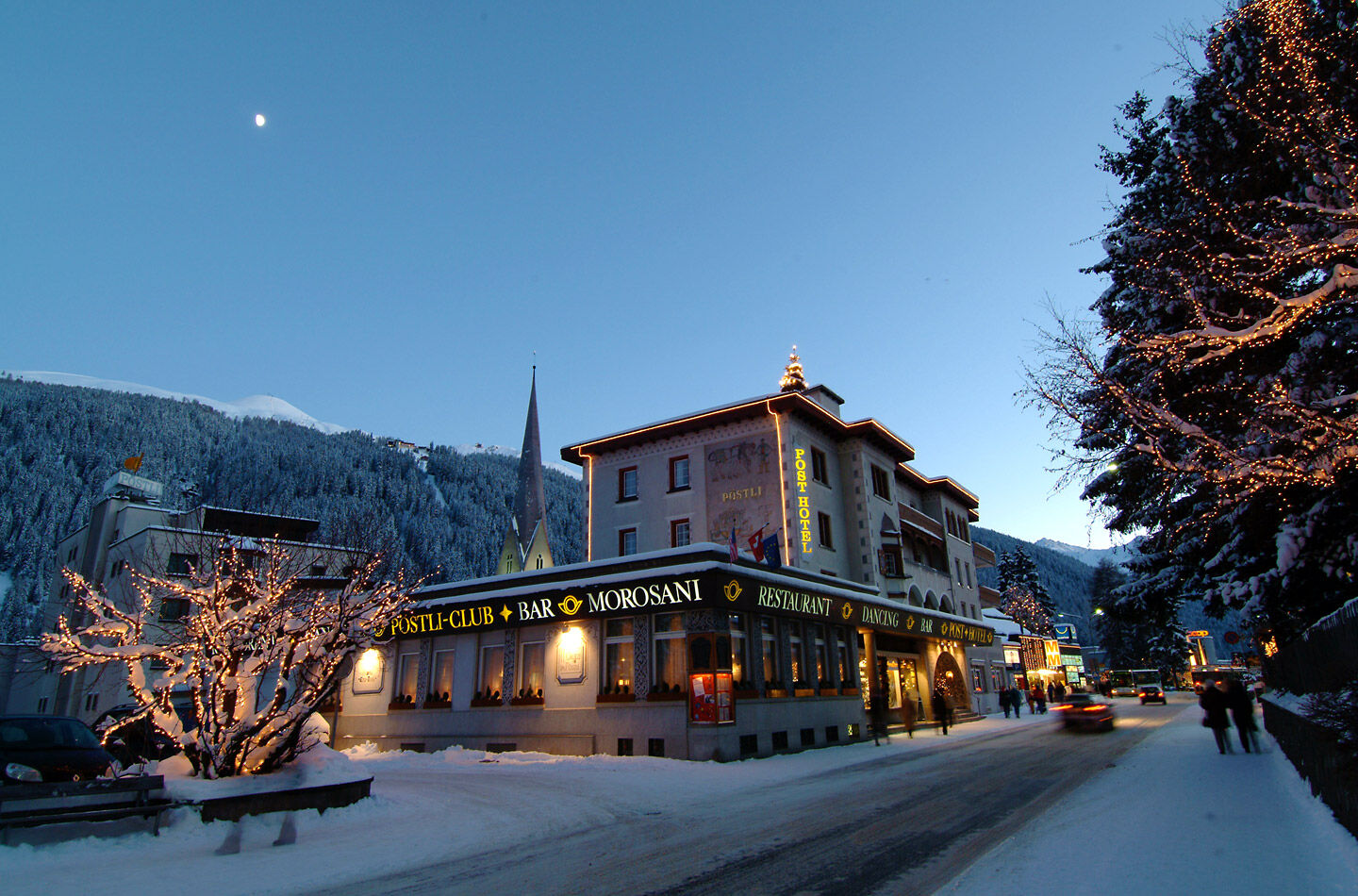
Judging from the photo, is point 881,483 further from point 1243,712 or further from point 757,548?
point 1243,712

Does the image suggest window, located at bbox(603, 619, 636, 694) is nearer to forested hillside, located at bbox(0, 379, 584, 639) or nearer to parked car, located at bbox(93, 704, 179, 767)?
parked car, located at bbox(93, 704, 179, 767)

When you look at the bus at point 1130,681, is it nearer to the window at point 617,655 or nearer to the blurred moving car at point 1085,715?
the blurred moving car at point 1085,715

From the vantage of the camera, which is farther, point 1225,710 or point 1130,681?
point 1130,681

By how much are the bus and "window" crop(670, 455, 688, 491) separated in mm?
53069

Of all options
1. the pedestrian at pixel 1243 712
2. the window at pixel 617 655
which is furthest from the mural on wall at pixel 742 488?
the pedestrian at pixel 1243 712

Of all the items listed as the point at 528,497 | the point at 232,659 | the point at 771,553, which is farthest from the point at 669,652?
the point at 528,497

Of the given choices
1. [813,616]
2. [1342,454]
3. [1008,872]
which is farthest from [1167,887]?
[813,616]

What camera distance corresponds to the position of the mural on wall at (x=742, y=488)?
1275 inches

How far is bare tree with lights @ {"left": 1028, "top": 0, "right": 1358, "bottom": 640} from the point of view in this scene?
1049 cm

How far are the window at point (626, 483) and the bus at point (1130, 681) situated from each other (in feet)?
177

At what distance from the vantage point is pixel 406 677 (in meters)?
28.9

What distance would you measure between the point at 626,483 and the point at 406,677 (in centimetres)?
1370

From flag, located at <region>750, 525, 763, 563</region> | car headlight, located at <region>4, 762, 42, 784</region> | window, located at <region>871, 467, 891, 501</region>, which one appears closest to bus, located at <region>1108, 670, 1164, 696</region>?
window, located at <region>871, 467, 891, 501</region>

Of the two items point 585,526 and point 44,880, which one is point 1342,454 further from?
point 585,526
